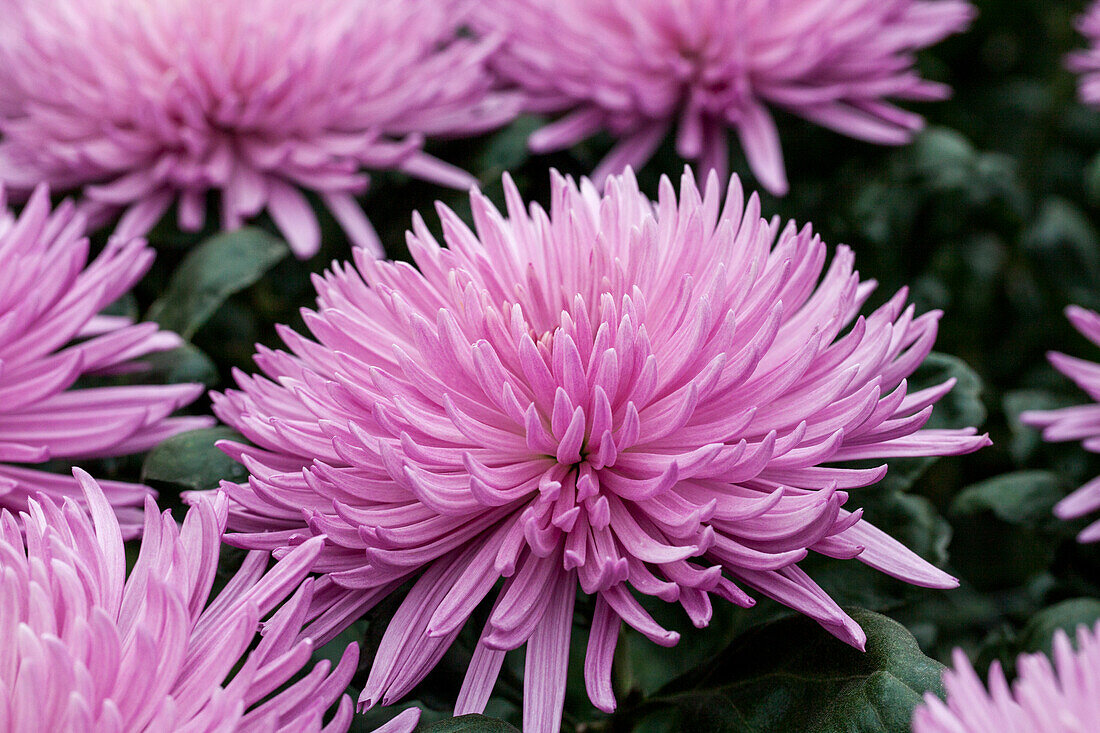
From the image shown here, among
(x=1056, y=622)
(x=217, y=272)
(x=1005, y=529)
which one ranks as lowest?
(x=1005, y=529)

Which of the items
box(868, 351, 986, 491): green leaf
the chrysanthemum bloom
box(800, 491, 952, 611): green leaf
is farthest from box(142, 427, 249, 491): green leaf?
box(868, 351, 986, 491): green leaf

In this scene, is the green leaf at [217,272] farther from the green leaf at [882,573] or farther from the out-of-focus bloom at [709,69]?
the green leaf at [882,573]

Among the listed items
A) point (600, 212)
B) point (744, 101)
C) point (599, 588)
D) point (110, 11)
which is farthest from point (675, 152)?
point (599, 588)

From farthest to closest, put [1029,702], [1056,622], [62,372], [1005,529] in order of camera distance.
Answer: [1005,529] → [1056,622] → [62,372] → [1029,702]

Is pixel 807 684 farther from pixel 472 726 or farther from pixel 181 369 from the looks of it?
pixel 181 369

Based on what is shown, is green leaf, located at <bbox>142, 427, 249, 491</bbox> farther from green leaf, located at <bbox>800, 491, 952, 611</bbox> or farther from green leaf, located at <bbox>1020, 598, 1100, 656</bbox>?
green leaf, located at <bbox>1020, 598, 1100, 656</bbox>

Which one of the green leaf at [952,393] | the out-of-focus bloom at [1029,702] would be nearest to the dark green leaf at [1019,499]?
the green leaf at [952,393]

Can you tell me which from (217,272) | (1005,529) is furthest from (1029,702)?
(1005,529)

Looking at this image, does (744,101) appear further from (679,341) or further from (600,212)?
(679,341)
